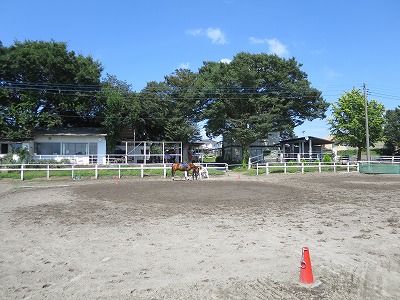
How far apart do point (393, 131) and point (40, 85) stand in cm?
5890

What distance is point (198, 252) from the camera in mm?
5520

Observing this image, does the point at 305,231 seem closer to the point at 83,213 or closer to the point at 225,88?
the point at 83,213

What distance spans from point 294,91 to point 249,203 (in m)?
29.2

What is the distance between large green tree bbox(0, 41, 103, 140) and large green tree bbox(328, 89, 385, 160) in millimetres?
32034

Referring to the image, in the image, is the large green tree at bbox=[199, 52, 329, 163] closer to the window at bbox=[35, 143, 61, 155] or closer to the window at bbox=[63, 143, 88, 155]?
the window at bbox=[63, 143, 88, 155]

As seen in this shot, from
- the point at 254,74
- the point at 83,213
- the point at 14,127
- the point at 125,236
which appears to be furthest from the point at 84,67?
the point at 125,236

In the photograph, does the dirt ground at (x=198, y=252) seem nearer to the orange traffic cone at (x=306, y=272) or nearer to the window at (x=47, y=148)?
the orange traffic cone at (x=306, y=272)

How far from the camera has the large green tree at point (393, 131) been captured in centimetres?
5784

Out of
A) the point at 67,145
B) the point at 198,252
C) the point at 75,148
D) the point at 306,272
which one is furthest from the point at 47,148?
the point at 306,272

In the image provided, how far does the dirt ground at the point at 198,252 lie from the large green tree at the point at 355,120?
111 ft

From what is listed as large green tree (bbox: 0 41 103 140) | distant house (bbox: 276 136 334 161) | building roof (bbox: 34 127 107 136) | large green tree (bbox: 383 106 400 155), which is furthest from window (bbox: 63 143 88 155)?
large green tree (bbox: 383 106 400 155)

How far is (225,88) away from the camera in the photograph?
37.6m

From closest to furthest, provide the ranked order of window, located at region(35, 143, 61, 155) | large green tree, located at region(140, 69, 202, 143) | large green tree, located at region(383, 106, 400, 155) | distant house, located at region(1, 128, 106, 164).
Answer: distant house, located at region(1, 128, 106, 164) < window, located at region(35, 143, 61, 155) < large green tree, located at region(140, 69, 202, 143) < large green tree, located at region(383, 106, 400, 155)

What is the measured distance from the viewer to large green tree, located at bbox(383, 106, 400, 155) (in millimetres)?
57844
